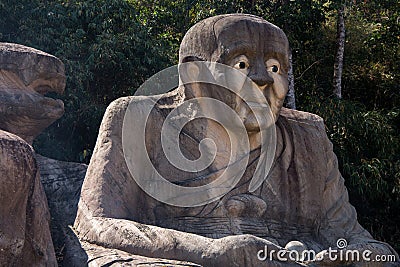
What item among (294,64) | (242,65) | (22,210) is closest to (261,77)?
(242,65)

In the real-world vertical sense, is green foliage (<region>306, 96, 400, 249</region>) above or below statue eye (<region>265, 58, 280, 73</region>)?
below

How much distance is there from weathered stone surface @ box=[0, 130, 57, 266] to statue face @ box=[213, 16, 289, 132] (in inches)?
72.4

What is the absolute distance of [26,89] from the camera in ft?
22.7

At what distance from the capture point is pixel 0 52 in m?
6.84

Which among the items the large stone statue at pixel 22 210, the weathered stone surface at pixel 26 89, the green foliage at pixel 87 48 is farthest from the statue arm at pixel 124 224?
the green foliage at pixel 87 48

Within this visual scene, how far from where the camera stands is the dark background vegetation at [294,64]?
9.85 m

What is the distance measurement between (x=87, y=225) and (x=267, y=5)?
22.7 ft

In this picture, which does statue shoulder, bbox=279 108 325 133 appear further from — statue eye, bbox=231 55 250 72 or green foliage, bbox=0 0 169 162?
green foliage, bbox=0 0 169 162

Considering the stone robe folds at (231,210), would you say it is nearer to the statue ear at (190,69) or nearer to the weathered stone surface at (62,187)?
the statue ear at (190,69)

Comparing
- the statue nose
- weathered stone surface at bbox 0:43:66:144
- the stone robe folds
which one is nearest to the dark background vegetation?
weathered stone surface at bbox 0:43:66:144

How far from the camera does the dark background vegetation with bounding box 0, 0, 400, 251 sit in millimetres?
9852

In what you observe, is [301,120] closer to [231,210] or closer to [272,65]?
[272,65]

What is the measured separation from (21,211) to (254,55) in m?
2.33

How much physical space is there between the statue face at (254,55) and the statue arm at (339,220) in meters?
0.80
